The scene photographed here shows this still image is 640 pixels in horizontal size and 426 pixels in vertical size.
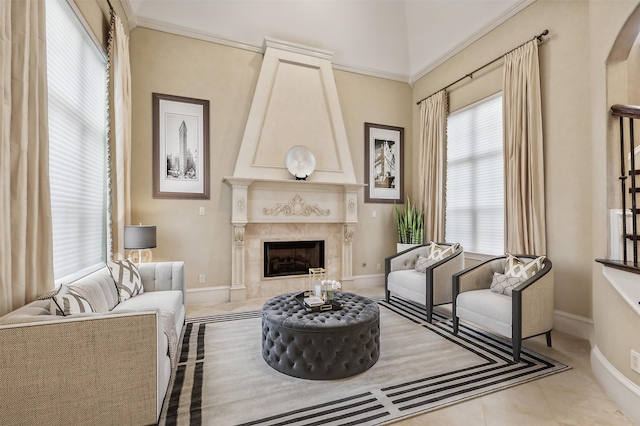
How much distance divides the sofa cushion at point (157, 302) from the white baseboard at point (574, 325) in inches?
160

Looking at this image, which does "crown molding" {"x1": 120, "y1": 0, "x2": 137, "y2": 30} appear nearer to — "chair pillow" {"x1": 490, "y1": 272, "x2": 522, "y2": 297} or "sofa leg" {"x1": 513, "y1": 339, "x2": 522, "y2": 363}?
"chair pillow" {"x1": 490, "y1": 272, "x2": 522, "y2": 297}

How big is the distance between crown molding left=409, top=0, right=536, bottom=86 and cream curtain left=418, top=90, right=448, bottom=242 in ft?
1.84

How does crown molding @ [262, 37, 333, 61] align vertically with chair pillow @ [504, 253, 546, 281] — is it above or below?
above

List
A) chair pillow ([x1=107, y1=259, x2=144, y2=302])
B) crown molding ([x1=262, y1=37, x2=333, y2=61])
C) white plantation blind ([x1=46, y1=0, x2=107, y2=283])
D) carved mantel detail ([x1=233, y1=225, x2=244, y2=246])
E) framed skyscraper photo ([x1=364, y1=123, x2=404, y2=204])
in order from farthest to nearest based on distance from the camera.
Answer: framed skyscraper photo ([x1=364, y1=123, x2=404, y2=204]) → crown molding ([x1=262, y1=37, x2=333, y2=61]) → carved mantel detail ([x1=233, y1=225, x2=244, y2=246]) → chair pillow ([x1=107, y1=259, x2=144, y2=302]) → white plantation blind ([x1=46, y1=0, x2=107, y2=283])

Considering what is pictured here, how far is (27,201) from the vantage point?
74.0 inches

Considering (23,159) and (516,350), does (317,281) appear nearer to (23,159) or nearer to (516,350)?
(516,350)

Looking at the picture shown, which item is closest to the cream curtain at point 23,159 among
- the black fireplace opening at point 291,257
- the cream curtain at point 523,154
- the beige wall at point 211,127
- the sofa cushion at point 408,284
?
the beige wall at point 211,127

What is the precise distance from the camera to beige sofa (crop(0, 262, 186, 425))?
1.46 meters

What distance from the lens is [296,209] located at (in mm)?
4914

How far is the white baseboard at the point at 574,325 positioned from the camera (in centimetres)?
316

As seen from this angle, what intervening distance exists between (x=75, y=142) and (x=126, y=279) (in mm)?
1387

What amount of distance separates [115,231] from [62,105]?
1.46 meters

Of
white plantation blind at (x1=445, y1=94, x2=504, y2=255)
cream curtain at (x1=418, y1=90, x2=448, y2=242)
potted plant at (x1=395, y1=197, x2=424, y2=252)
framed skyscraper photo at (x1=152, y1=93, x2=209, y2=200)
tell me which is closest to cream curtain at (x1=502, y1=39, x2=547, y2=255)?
white plantation blind at (x1=445, y1=94, x2=504, y2=255)

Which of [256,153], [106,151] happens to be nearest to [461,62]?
Answer: [256,153]
